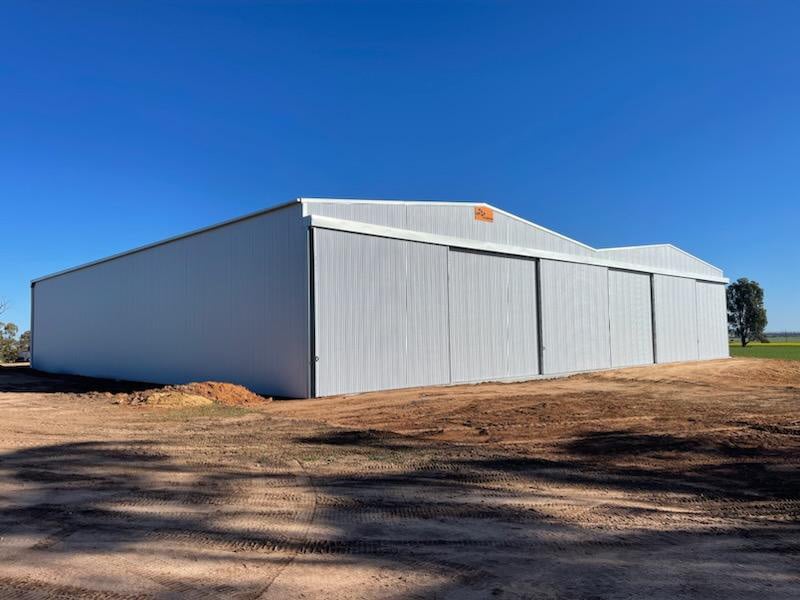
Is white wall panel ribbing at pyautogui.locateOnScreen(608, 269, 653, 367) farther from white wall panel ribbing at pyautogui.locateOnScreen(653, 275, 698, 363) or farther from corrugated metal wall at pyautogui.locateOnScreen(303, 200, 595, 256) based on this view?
corrugated metal wall at pyautogui.locateOnScreen(303, 200, 595, 256)

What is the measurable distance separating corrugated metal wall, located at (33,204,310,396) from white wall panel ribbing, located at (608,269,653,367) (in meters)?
18.4

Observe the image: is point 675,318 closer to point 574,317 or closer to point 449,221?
point 574,317

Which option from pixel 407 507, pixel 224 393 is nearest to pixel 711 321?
pixel 224 393

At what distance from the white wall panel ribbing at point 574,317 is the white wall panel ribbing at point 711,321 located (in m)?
12.6

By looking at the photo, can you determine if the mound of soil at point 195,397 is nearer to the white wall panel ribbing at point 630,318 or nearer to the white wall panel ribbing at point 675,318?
the white wall panel ribbing at point 630,318

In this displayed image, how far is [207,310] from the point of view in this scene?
21.1m

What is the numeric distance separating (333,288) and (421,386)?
15.9 feet

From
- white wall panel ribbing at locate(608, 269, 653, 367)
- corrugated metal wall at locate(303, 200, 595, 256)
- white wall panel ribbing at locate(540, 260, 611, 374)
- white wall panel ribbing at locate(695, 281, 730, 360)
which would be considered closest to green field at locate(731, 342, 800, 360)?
white wall panel ribbing at locate(695, 281, 730, 360)

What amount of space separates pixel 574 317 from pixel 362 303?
12.8 metres

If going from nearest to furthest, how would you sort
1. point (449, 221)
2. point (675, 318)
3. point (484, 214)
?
point (449, 221) → point (484, 214) → point (675, 318)

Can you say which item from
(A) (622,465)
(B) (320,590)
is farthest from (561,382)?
(B) (320,590)

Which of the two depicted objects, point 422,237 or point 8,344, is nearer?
point 422,237

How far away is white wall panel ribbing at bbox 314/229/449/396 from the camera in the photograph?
17.2 metres

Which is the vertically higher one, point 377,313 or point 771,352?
point 377,313
